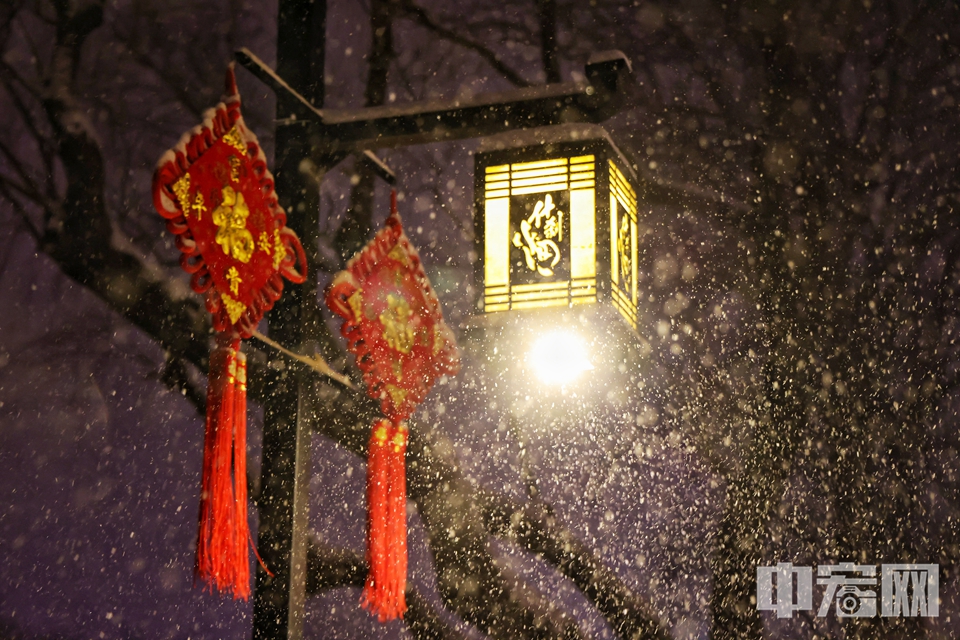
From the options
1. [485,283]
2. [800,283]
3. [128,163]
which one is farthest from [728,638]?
[128,163]

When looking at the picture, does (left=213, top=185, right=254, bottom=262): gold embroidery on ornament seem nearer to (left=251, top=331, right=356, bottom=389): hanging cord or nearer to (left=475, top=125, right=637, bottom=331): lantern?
(left=251, top=331, right=356, bottom=389): hanging cord

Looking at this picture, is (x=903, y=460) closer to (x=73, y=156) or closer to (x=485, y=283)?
(x=485, y=283)

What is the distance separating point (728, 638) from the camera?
6441 mm

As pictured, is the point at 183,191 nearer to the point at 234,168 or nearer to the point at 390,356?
the point at 234,168

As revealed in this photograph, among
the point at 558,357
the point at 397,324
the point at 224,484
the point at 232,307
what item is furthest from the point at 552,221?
the point at 224,484

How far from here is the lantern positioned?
4223 millimetres

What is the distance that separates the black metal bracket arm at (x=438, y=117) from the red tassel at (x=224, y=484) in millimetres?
1089

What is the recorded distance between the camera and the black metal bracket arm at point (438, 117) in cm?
388

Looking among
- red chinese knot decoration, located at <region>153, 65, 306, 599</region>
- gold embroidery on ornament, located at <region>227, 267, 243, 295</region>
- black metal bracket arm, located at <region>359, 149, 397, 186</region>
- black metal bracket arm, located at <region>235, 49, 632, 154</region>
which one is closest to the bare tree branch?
black metal bracket arm, located at <region>359, 149, 397, 186</region>

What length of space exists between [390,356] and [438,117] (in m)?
1.39

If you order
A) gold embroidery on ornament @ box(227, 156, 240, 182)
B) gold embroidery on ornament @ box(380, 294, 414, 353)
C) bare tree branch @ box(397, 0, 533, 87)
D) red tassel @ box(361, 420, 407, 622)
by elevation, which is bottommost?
red tassel @ box(361, 420, 407, 622)

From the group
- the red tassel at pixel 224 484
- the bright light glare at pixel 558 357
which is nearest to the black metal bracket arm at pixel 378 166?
the bright light glare at pixel 558 357

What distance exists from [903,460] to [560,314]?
433cm

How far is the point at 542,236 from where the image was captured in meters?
4.34
